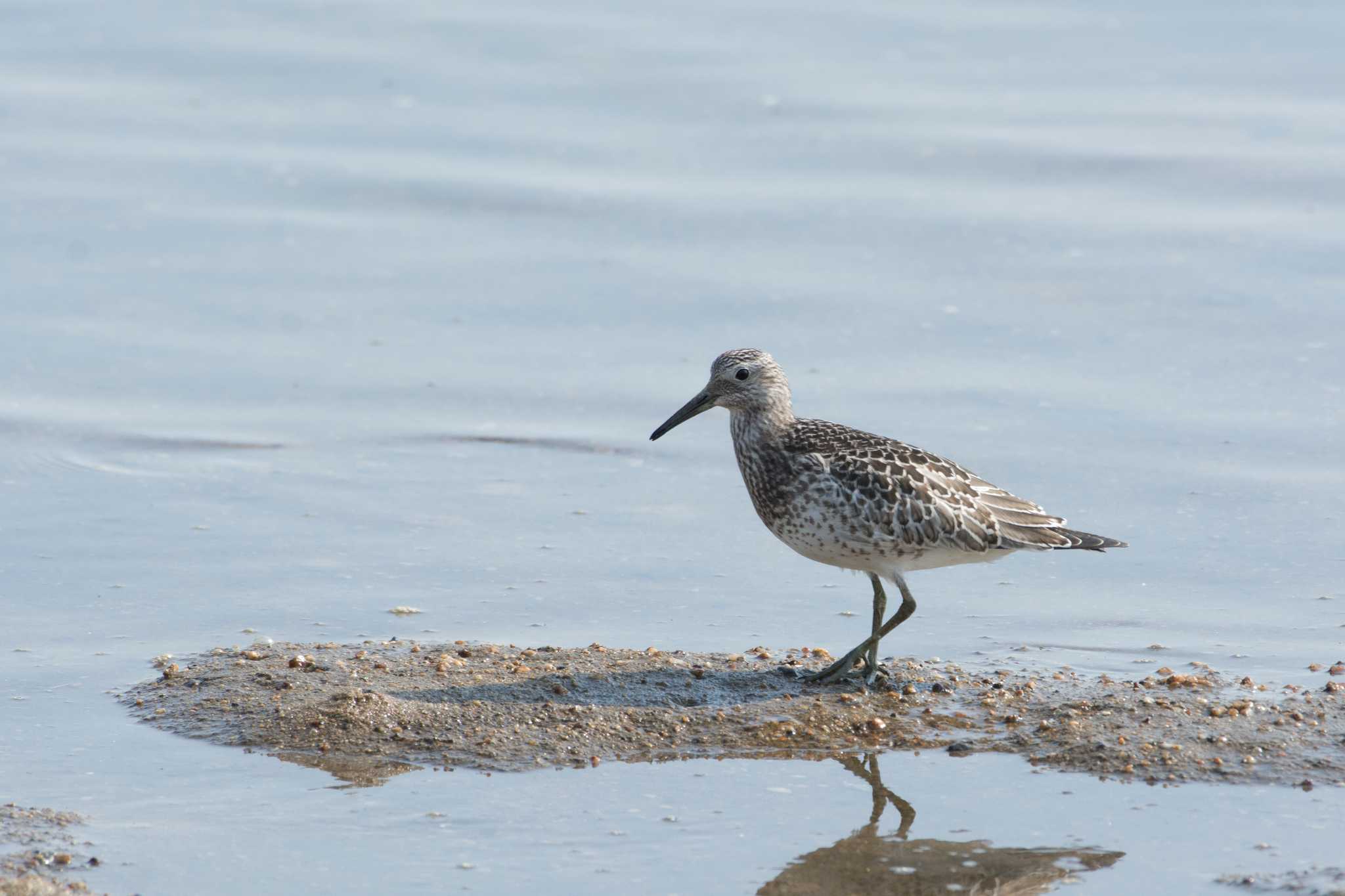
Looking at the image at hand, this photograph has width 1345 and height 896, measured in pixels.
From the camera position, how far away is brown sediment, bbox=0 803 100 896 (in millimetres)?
6008

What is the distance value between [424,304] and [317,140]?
3.11 metres

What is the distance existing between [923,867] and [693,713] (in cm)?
144

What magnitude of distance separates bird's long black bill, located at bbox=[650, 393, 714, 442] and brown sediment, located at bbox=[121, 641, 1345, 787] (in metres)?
1.20

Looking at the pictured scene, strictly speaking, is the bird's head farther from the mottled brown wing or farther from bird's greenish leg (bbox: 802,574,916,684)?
bird's greenish leg (bbox: 802,574,916,684)

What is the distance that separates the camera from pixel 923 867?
647 cm

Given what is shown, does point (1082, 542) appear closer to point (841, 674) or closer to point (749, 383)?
point (841, 674)

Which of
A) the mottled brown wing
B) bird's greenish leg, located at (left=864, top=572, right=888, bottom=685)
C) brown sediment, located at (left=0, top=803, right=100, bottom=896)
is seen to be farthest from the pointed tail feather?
brown sediment, located at (left=0, top=803, right=100, bottom=896)

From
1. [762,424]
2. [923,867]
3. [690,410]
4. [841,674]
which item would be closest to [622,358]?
[690,410]

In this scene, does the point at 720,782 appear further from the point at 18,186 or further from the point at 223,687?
the point at 18,186

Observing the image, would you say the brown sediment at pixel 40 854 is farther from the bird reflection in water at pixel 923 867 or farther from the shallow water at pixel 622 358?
the bird reflection in water at pixel 923 867

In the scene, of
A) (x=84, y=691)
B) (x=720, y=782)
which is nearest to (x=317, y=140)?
(x=84, y=691)

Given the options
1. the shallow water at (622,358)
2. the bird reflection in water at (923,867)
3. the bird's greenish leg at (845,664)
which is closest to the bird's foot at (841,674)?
the bird's greenish leg at (845,664)

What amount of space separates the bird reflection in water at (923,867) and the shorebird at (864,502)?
149 centimetres

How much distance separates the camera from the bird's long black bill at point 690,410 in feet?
29.0
